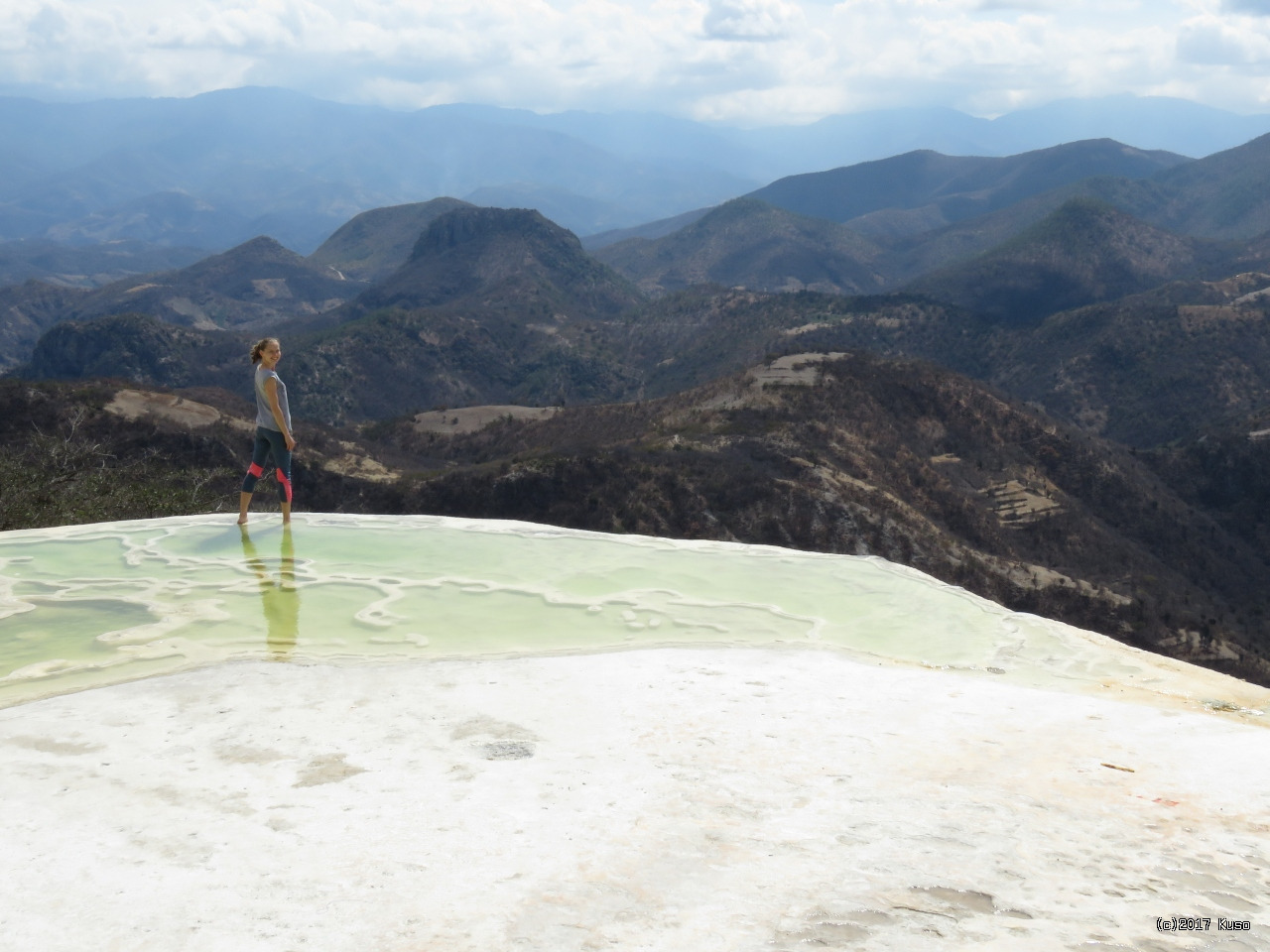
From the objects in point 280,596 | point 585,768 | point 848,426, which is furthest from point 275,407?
point 848,426

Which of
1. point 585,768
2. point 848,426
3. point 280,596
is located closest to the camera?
point 585,768

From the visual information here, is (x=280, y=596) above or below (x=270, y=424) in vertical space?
below

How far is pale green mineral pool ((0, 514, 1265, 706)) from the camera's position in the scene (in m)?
10.6

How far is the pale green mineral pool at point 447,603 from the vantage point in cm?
1059

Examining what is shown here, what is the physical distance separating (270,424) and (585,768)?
905 centimetres

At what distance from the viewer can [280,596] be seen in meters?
12.1

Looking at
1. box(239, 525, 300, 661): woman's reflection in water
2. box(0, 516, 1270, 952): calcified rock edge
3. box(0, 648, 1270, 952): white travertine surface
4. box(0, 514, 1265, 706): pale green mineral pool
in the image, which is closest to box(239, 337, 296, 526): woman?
box(239, 525, 300, 661): woman's reflection in water

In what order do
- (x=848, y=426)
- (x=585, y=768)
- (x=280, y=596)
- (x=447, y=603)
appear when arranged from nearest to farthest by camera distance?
(x=585, y=768)
(x=280, y=596)
(x=447, y=603)
(x=848, y=426)

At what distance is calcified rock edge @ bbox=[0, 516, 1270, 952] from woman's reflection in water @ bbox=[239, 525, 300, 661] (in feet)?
0.22

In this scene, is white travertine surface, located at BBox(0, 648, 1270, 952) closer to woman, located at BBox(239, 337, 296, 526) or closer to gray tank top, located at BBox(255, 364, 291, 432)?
woman, located at BBox(239, 337, 296, 526)

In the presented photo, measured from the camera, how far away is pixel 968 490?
1978 inches

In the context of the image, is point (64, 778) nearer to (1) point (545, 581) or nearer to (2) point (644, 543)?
(1) point (545, 581)

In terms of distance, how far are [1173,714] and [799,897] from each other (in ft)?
18.6

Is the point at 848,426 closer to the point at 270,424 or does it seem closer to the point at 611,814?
the point at 270,424
